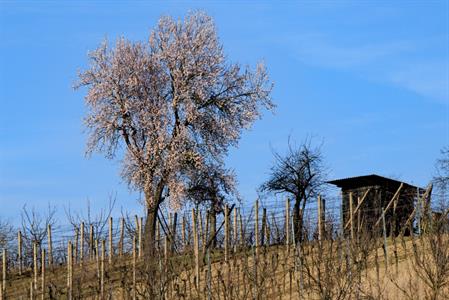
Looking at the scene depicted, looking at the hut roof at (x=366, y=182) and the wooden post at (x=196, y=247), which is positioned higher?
the hut roof at (x=366, y=182)

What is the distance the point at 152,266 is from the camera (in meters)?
23.8

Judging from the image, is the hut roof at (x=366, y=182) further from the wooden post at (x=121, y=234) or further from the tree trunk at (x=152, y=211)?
the wooden post at (x=121, y=234)

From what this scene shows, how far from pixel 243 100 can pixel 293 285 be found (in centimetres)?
1731

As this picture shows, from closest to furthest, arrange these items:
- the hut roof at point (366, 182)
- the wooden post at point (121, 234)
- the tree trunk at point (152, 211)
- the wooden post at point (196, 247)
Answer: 1. the wooden post at point (196, 247)
2. the wooden post at point (121, 234)
3. the tree trunk at point (152, 211)
4. the hut roof at point (366, 182)

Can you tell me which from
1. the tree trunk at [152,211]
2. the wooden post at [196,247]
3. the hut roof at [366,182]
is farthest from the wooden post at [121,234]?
the hut roof at [366,182]

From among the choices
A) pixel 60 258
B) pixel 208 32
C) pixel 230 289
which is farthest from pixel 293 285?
pixel 208 32

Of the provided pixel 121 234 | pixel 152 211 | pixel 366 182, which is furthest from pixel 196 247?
pixel 366 182

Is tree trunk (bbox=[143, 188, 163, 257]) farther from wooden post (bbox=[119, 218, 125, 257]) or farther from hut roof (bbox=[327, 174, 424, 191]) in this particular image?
hut roof (bbox=[327, 174, 424, 191])

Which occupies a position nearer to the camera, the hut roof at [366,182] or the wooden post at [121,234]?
the wooden post at [121,234]

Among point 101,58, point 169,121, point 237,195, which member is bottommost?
point 237,195

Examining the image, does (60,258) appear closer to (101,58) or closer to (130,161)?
(130,161)

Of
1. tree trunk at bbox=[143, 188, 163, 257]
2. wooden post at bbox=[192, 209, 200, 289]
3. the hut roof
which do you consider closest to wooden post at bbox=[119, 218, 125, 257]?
tree trunk at bbox=[143, 188, 163, 257]

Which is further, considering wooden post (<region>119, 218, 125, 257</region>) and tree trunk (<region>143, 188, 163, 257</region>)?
tree trunk (<region>143, 188, 163, 257</region>)

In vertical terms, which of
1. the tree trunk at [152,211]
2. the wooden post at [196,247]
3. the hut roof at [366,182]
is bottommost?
the wooden post at [196,247]
